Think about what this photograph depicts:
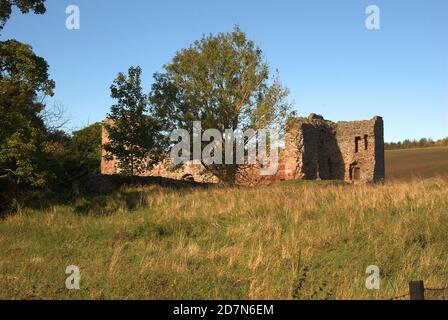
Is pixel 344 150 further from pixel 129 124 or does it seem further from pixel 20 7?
pixel 20 7

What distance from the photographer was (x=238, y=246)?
9.23 metres

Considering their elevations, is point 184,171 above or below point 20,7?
below

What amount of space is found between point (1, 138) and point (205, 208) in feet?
18.7

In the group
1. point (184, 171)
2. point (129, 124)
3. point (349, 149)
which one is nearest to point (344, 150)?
point (349, 149)

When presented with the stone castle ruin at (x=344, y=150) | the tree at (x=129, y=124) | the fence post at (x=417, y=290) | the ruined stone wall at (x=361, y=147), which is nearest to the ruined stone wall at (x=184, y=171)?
the stone castle ruin at (x=344, y=150)

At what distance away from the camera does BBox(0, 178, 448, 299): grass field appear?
6.80 m

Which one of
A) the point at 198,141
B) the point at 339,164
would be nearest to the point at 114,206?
the point at 198,141

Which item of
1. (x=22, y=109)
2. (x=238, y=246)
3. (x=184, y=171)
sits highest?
(x=22, y=109)

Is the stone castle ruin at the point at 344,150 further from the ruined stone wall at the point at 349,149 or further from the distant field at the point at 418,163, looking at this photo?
the distant field at the point at 418,163

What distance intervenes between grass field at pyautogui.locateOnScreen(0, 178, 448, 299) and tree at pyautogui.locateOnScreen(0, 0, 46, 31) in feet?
19.7

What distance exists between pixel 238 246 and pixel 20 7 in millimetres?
10375

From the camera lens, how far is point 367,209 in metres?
11.2
